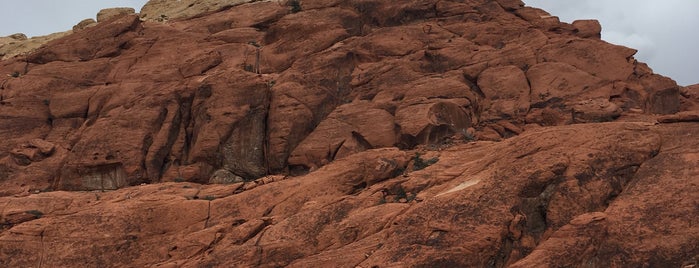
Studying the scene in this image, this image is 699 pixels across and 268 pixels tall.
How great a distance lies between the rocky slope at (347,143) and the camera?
700 inches

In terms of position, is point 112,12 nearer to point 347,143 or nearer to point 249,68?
point 249,68

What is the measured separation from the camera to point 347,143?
27484 mm

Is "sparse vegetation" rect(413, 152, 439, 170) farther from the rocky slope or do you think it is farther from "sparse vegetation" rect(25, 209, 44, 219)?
"sparse vegetation" rect(25, 209, 44, 219)

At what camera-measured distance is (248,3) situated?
41.2m

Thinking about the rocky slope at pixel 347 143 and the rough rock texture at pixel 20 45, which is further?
the rough rock texture at pixel 20 45

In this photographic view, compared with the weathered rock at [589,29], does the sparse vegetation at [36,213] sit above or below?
below

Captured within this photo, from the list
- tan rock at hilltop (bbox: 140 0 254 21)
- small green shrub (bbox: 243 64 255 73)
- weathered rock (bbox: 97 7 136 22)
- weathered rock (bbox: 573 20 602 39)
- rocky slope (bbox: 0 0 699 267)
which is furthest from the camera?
weathered rock (bbox: 97 7 136 22)

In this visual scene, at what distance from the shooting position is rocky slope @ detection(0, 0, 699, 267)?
1778 centimetres

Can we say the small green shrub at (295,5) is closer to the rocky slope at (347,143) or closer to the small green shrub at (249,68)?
the rocky slope at (347,143)

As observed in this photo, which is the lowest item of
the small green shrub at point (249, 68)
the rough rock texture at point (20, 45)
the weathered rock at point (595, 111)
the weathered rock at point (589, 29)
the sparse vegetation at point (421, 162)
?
the sparse vegetation at point (421, 162)

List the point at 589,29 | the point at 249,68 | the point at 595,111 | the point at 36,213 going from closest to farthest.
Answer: the point at 36,213, the point at 595,111, the point at 589,29, the point at 249,68

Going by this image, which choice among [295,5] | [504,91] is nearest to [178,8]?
[295,5]

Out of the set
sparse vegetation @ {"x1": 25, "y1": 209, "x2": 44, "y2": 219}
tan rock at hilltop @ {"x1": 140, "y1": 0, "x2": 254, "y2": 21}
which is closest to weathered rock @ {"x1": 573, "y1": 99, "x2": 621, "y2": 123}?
sparse vegetation @ {"x1": 25, "y1": 209, "x2": 44, "y2": 219}

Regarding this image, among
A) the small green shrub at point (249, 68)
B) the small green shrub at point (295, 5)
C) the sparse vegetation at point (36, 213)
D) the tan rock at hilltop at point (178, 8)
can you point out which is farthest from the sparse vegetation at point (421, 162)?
the tan rock at hilltop at point (178, 8)
